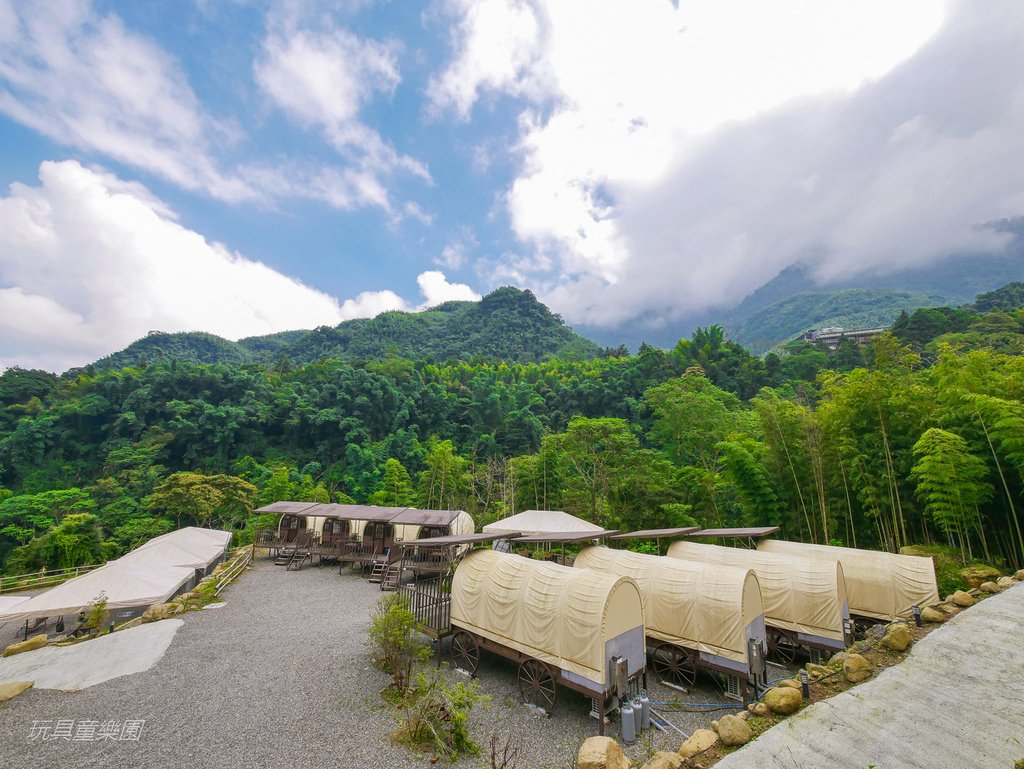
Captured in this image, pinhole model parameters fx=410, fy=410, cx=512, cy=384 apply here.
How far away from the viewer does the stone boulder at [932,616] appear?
7.85 metres

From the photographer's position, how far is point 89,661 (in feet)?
26.8

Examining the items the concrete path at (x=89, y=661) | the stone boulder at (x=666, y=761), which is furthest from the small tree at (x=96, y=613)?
the stone boulder at (x=666, y=761)

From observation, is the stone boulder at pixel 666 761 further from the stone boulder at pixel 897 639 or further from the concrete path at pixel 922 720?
the stone boulder at pixel 897 639

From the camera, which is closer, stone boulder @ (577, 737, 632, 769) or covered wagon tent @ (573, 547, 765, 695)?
stone boulder @ (577, 737, 632, 769)

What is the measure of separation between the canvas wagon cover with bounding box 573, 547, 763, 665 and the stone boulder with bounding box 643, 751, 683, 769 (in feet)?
10.5

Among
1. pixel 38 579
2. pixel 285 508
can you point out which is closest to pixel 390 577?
pixel 285 508

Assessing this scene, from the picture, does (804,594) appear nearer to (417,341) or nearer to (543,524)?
(543,524)

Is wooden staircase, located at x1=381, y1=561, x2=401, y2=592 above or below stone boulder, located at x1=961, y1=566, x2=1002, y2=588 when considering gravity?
below

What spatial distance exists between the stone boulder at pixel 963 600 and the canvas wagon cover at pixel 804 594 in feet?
6.98

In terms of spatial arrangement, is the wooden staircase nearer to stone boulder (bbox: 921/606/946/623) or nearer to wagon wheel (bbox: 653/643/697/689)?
wagon wheel (bbox: 653/643/697/689)

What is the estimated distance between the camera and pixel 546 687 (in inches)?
293

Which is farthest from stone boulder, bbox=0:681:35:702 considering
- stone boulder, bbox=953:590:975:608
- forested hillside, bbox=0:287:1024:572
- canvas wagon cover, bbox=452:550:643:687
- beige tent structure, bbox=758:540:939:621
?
stone boulder, bbox=953:590:975:608

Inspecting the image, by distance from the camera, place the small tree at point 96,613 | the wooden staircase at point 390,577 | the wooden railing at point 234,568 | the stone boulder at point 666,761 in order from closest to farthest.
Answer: the stone boulder at point 666,761 → the small tree at point 96,613 → the wooden staircase at point 390,577 → the wooden railing at point 234,568

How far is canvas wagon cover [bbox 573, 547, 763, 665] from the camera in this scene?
24.1 feet
